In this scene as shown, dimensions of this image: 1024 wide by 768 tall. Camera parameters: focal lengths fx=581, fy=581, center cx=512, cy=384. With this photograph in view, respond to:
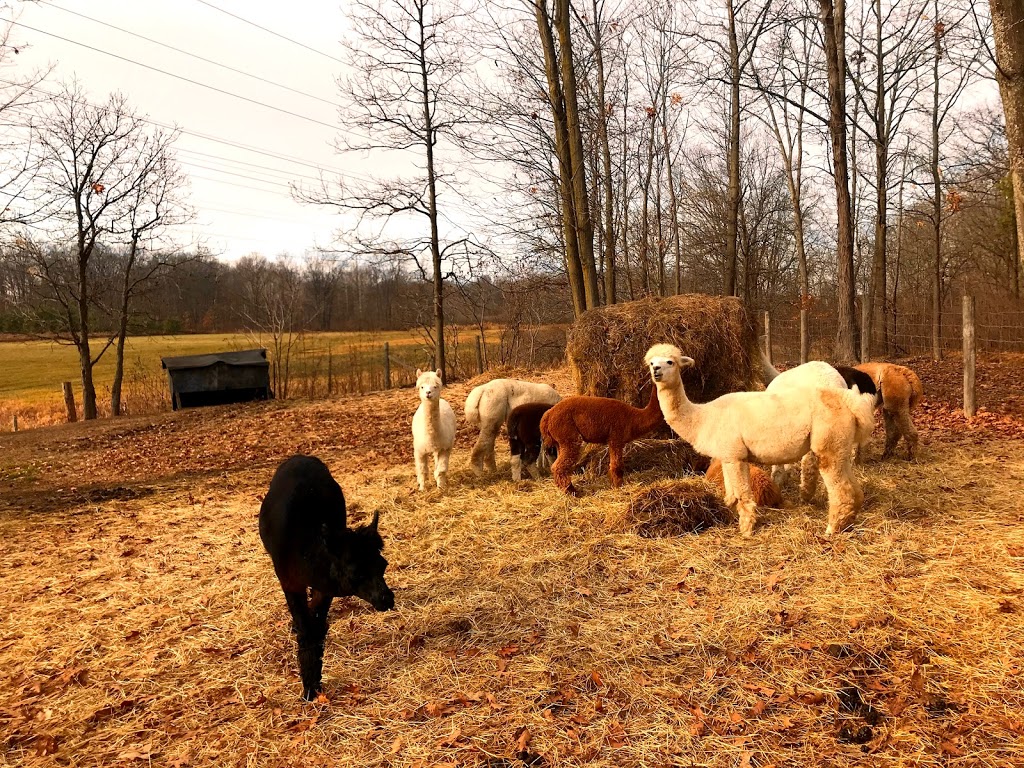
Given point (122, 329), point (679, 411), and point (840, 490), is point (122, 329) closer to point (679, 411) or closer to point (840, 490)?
point (679, 411)

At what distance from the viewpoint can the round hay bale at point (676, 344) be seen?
6.99 meters

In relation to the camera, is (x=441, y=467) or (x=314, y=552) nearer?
(x=314, y=552)

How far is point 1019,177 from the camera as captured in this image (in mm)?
4855

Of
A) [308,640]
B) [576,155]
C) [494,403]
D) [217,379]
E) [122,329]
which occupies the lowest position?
[308,640]

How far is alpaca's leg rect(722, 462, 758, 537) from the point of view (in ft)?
16.7

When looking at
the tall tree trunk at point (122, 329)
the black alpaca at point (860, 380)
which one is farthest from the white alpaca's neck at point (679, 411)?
the tall tree trunk at point (122, 329)

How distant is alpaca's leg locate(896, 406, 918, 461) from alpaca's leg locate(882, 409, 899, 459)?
0.16 feet

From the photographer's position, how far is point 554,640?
3.80 meters

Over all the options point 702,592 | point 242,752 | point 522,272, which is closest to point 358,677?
point 242,752

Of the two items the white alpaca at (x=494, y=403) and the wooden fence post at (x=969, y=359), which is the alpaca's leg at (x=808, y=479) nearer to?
the white alpaca at (x=494, y=403)

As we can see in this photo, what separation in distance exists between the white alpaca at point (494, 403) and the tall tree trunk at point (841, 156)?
308 inches

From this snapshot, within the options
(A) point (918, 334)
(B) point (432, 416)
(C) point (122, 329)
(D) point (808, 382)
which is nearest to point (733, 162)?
(A) point (918, 334)

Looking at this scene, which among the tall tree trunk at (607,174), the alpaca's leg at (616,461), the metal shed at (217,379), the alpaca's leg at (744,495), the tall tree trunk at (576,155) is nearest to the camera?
the alpaca's leg at (744,495)

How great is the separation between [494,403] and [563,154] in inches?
223
